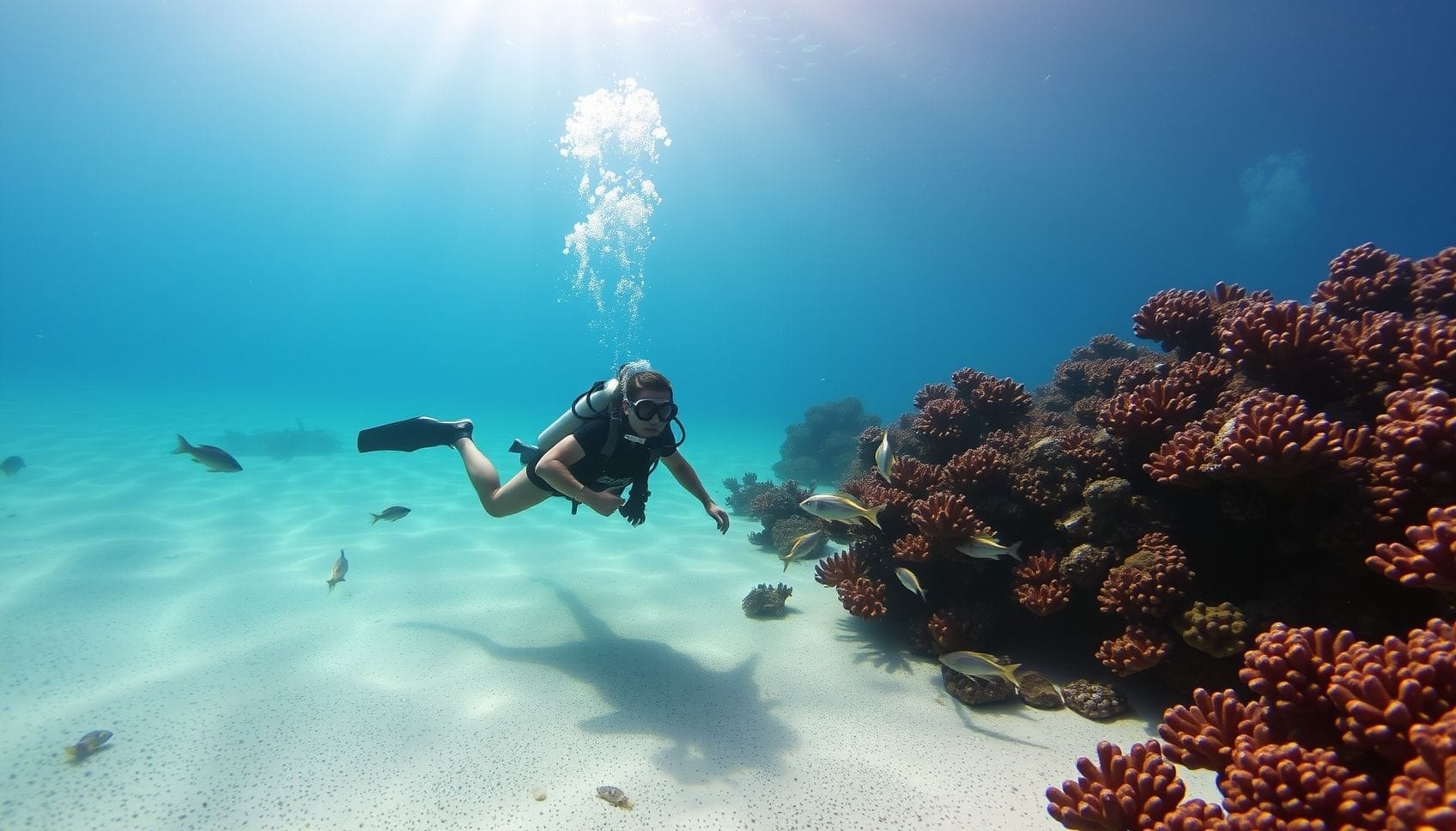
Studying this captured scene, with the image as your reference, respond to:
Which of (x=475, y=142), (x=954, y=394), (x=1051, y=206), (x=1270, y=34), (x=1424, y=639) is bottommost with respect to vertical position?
(x=1424, y=639)

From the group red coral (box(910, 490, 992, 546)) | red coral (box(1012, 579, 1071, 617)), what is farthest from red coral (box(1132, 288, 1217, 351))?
red coral (box(1012, 579, 1071, 617))

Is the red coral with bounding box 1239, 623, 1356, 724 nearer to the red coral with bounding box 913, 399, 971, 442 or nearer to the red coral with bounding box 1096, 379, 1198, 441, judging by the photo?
the red coral with bounding box 1096, 379, 1198, 441

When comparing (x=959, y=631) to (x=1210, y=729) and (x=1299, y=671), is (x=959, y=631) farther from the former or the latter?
(x=1299, y=671)

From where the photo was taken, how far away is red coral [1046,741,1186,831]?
89.2 inches

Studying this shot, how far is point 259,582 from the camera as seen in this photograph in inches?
272

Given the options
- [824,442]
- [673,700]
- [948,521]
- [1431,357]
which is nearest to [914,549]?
[948,521]

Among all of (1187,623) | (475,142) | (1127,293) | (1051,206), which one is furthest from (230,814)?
(1127,293)

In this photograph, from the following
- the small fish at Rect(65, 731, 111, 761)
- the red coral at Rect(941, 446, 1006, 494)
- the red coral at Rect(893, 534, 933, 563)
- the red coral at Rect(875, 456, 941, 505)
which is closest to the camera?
the small fish at Rect(65, 731, 111, 761)

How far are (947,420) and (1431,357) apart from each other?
3554mm

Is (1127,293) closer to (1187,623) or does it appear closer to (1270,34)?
(1270,34)

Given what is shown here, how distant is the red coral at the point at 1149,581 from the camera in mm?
3746

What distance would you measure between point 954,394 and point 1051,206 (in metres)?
67.8

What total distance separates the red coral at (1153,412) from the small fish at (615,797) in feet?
16.0

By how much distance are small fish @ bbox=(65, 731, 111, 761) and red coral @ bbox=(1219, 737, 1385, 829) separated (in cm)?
667
